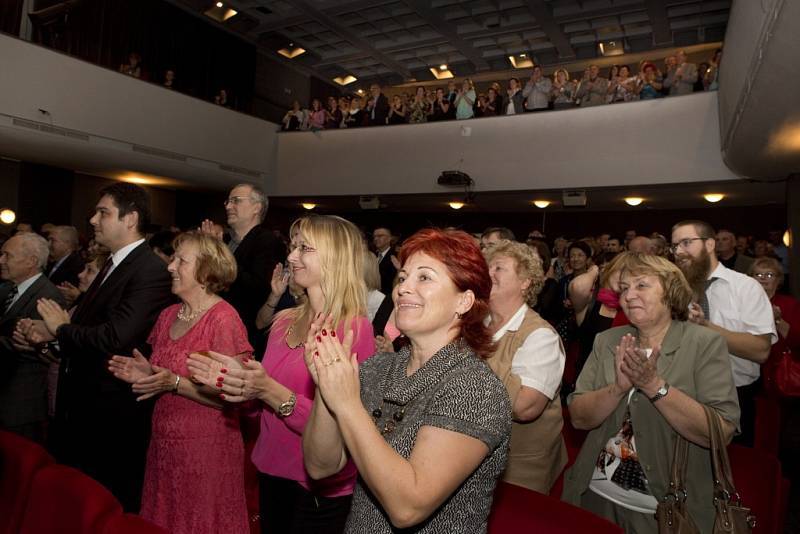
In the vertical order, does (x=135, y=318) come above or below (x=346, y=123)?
below

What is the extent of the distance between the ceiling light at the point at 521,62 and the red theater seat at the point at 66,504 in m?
12.8

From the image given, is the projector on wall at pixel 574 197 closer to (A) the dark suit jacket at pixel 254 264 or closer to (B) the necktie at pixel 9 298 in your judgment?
(A) the dark suit jacket at pixel 254 264

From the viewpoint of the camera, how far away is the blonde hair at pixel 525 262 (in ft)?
7.61

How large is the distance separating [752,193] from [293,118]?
28.3 ft

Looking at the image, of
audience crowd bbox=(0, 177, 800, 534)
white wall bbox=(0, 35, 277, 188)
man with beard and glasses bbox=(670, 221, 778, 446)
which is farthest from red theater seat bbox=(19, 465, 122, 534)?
white wall bbox=(0, 35, 277, 188)

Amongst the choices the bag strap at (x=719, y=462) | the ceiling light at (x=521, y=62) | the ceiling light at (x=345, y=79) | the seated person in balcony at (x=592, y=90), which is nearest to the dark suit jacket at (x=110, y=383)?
the bag strap at (x=719, y=462)

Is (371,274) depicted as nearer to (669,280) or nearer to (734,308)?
(669,280)

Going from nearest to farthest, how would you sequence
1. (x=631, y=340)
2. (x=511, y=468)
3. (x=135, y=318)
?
(x=631, y=340) → (x=511, y=468) → (x=135, y=318)

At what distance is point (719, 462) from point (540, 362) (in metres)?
0.60

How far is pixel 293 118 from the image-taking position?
12.1 m

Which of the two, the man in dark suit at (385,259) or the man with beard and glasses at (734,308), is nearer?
the man with beard and glasses at (734,308)

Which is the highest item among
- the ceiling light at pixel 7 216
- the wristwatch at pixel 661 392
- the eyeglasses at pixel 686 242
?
the ceiling light at pixel 7 216

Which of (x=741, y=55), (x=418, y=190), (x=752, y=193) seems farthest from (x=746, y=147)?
(x=418, y=190)

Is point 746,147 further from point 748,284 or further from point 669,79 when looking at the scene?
point 748,284
